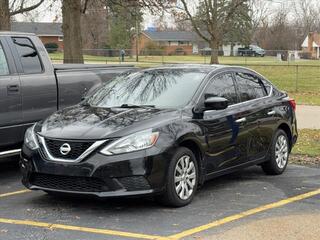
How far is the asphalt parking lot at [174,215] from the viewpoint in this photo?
538cm

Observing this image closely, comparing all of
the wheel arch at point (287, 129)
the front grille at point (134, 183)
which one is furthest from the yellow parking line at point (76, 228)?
the wheel arch at point (287, 129)

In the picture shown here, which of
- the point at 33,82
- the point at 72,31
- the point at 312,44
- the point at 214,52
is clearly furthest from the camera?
the point at 312,44

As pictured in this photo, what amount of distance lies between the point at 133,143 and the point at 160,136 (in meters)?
0.32

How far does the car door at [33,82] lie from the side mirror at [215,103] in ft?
8.45

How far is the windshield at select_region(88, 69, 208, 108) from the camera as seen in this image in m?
6.84

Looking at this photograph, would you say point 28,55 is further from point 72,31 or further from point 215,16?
point 215,16

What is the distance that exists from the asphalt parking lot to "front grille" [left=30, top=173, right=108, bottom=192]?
281 millimetres

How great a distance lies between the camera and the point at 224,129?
22.9 feet

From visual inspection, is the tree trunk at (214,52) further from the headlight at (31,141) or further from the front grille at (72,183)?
the front grille at (72,183)

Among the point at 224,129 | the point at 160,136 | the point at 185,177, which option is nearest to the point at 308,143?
the point at 224,129

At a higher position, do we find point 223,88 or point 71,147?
point 223,88

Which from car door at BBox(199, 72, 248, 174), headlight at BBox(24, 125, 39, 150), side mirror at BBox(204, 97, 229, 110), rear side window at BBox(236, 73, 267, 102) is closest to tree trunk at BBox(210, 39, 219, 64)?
rear side window at BBox(236, 73, 267, 102)

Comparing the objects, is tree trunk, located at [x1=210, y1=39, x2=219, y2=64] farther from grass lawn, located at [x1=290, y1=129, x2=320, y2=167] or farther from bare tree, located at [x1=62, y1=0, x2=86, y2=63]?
grass lawn, located at [x1=290, y1=129, x2=320, y2=167]

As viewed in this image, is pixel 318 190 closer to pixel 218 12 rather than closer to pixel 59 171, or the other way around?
pixel 59 171
